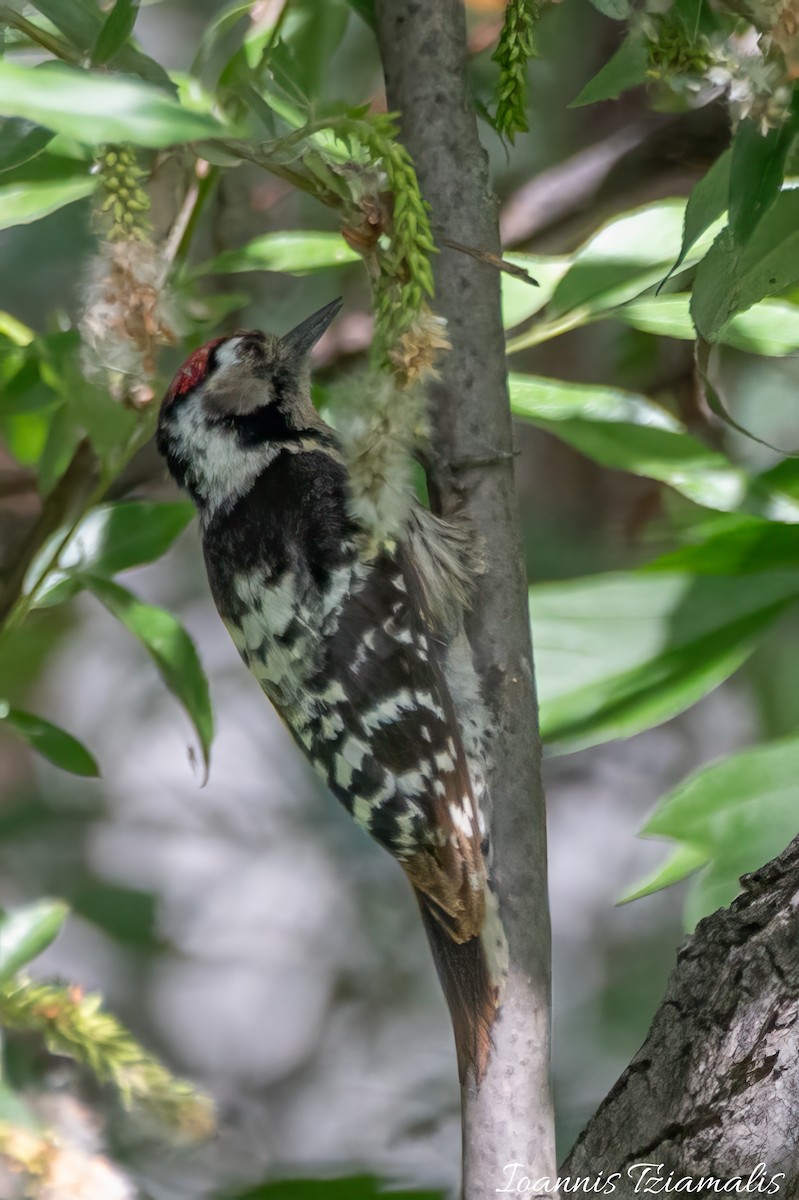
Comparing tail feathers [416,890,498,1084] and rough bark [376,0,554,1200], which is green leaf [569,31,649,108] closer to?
rough bark [376,0,554,1200]

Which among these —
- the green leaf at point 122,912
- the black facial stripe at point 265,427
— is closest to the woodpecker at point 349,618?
the black facial stripe at point 265,427

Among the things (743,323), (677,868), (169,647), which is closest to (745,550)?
(743,323)

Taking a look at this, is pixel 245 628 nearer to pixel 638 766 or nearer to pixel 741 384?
pixel 741 384

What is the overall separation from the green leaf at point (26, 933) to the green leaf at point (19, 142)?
2.89 feet

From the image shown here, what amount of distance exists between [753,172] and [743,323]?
1.39ft

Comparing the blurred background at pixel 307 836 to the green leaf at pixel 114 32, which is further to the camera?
the blurred background at pixel 307 836

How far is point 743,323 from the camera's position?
4.50ft

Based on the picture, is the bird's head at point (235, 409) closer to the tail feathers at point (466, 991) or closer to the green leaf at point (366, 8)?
the green leaf at point (366, 8)

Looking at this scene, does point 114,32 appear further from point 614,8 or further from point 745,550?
point 745,550

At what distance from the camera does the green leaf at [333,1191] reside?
60.2 inches

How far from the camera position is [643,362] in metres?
2.94

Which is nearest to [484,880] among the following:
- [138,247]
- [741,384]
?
[138,247]

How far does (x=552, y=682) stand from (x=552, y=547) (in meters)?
1.41

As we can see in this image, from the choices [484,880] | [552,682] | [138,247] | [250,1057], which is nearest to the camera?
[138,247]
